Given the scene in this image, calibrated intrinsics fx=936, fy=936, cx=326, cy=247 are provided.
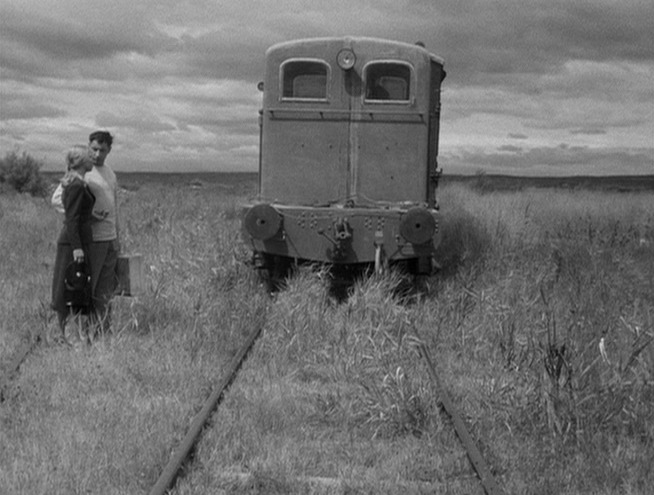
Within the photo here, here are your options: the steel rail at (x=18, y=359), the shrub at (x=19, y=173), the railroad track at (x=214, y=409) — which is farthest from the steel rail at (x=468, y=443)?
the shrub at (x=19, y=173)

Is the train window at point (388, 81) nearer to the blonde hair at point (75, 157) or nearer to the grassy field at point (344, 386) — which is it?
the grassy field at point (344, 386)

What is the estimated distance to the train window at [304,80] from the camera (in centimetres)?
1070

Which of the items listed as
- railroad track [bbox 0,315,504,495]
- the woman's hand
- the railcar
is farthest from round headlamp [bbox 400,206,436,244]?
the woman's hand

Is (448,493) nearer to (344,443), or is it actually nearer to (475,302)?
(344,443)

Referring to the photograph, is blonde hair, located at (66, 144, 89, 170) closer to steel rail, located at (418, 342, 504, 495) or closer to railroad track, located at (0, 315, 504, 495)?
railroad track, located at (0, 315, 504, 495)

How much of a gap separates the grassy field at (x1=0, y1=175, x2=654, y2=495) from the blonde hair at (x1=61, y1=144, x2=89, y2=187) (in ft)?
4.27

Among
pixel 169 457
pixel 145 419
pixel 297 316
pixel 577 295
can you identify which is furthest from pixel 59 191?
pixel 577 295

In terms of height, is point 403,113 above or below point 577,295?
above

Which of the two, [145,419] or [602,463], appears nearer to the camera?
[602,463]

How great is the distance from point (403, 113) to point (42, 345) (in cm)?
500

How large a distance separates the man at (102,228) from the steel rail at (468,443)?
2.85 meters

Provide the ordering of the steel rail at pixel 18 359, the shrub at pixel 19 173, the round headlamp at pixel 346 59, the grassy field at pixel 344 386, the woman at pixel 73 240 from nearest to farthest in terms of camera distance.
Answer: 1. the grassy field at pixel 344 386
2. the steel rail at pixel 18 359
3. the woman at pixel 73 240
4. the round headlamp at pixel 346 59
5. the shrub at pixel 19 173

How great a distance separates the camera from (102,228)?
25.3 feet

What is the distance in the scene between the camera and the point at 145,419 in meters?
5.39
